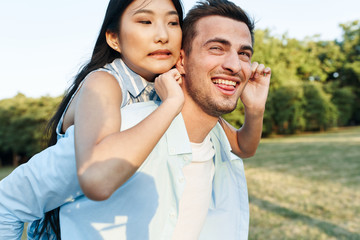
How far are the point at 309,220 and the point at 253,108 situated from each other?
403 cm

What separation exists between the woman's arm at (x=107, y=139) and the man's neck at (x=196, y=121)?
1.62ft

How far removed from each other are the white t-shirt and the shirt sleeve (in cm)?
75

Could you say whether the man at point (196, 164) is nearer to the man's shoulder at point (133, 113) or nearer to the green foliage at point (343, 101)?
the man's shoulder at point (133, 113)

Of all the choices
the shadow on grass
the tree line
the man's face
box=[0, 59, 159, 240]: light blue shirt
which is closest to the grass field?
the shadow on grass

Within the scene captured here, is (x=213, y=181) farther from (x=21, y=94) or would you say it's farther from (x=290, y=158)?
(x=21, y=94)

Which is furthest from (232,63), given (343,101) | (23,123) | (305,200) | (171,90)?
(343,101)

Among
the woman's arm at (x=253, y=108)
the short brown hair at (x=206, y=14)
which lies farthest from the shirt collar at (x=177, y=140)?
the woman's arm at (x=253, y=108)

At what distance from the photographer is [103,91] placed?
5.24 ft

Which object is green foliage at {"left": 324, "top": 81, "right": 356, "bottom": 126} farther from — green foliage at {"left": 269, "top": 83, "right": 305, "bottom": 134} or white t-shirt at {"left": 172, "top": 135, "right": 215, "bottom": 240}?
white t-shirt at {"left": 172, "top": 135, "right": 215, "bottom": 240}

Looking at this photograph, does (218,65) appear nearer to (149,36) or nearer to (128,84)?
(149,36)

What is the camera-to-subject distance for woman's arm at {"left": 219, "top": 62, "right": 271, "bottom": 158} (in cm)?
251

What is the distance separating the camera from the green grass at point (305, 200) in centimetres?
516

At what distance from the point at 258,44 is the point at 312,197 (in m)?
25.8

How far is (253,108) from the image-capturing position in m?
2.51
